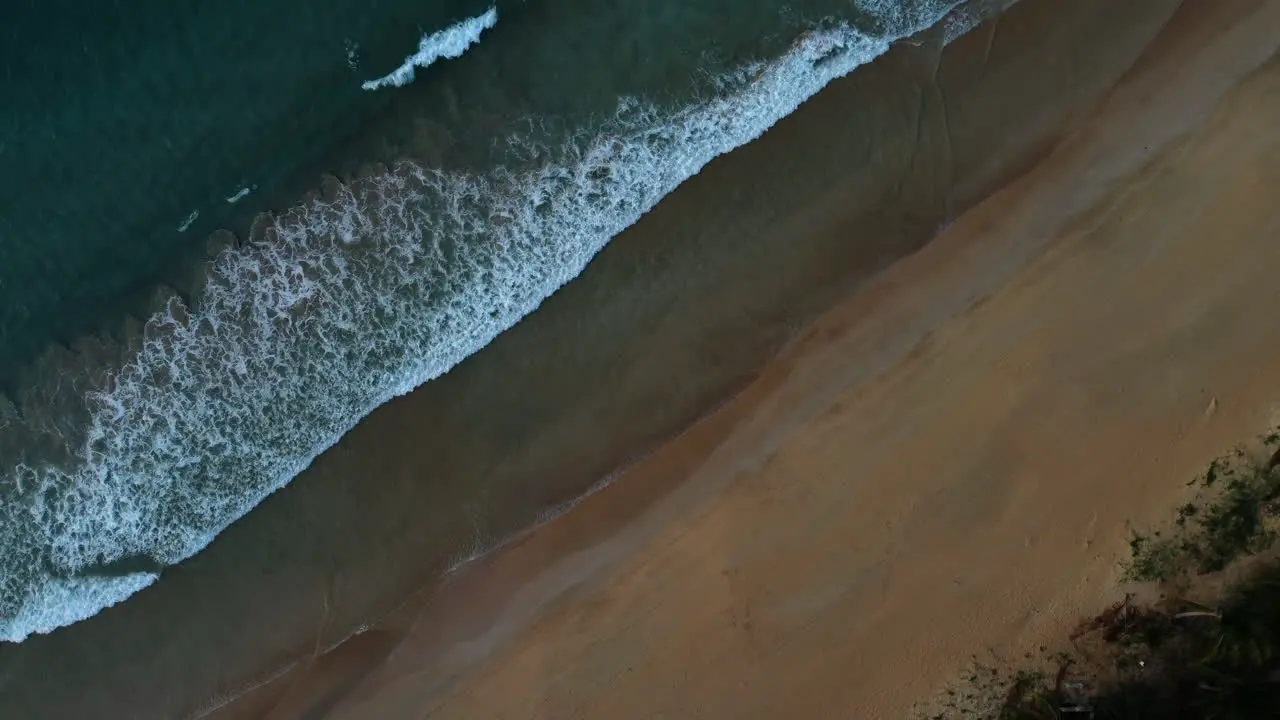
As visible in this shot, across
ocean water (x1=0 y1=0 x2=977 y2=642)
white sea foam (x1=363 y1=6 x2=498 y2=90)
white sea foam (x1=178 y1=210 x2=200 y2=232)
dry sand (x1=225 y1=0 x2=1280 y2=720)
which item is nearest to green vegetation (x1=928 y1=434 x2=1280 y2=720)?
dry sand (x1=225 y1=0 x2=1280 y2=720)

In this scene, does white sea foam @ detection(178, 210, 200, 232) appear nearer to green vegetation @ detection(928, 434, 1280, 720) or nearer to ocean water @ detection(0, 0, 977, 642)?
ocean water @ detection(0, 0, 977, 642)

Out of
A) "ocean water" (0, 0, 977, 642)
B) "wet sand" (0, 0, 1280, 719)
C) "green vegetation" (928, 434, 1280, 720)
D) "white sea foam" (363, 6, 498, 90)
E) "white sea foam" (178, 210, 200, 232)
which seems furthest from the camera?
"white sea foam" (178, 210, 200, 232)

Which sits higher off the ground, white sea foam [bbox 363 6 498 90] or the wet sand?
white sea foam [bbox 363 6 498 90]

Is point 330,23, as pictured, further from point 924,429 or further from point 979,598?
point 979,598

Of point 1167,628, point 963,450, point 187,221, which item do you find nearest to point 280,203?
point 187,221

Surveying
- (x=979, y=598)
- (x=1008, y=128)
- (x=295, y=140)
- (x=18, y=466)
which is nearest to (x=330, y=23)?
(x=295, y=140)

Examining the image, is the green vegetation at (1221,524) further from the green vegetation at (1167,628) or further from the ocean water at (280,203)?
the ocean water at (280,203)

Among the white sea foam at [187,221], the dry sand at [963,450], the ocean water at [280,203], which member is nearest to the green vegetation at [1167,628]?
the dry sand at [963,450]
